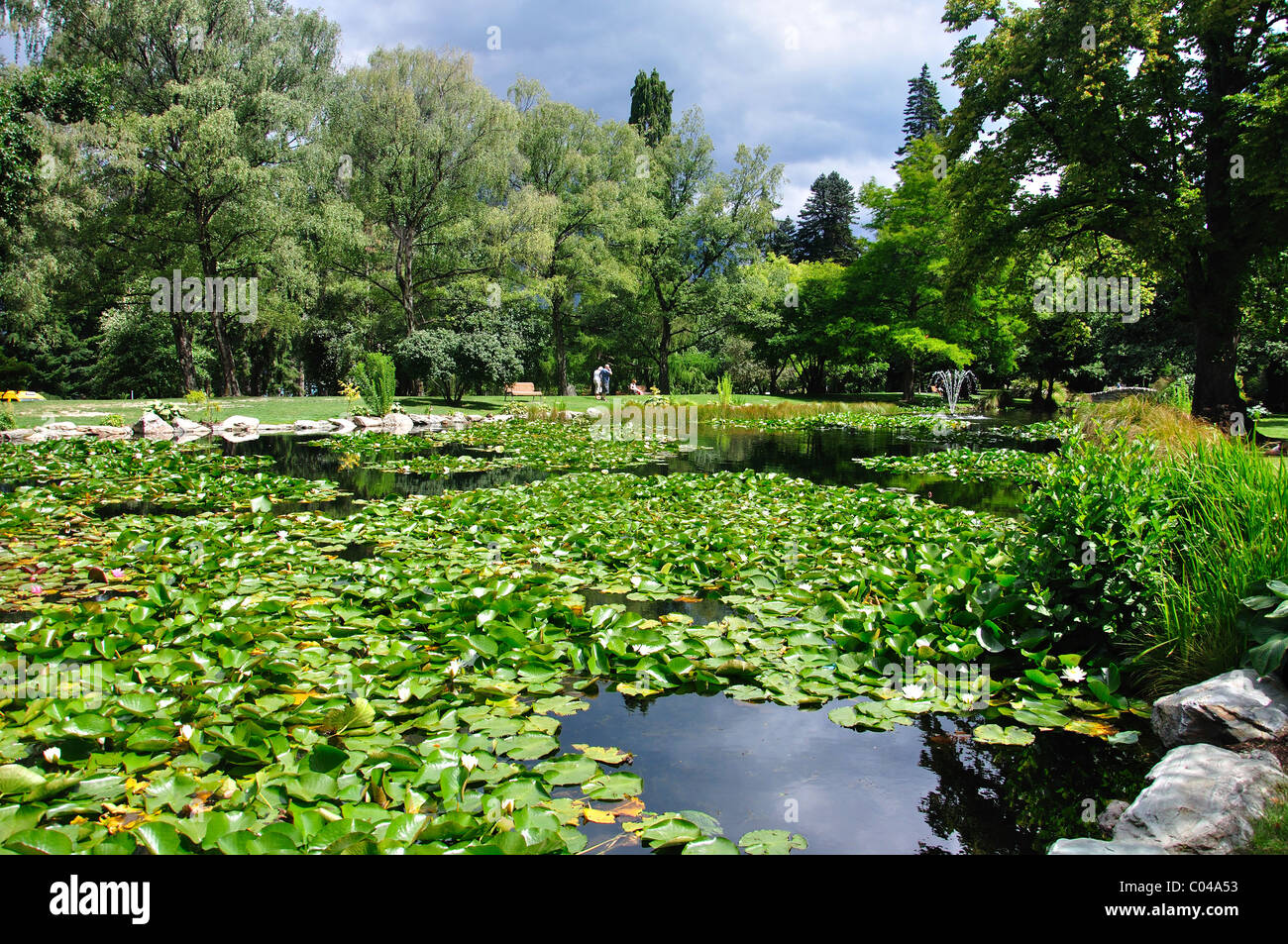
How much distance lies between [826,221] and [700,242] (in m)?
24.6

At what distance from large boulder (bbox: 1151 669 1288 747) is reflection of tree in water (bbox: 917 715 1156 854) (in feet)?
0.67

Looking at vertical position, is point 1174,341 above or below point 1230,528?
above

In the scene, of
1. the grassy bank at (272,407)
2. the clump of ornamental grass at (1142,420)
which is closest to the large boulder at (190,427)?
the grassy bank at (272,407)

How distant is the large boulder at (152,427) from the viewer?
15.0 metres

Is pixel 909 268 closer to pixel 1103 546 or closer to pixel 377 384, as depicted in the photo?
pixel 377 384

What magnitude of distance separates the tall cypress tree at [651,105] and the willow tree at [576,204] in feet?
32.4

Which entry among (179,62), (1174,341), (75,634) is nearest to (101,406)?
(179,62)

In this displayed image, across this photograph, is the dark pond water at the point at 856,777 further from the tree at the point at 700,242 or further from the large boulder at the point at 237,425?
the tree at the point at 700,242

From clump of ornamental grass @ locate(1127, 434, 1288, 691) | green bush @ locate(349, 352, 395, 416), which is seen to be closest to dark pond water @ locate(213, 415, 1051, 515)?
clump of ornamental grass @ locate(1127, 434, 1288, 691)

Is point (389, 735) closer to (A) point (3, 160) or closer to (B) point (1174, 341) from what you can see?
(A) point (3, 160)

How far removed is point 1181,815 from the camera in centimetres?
221

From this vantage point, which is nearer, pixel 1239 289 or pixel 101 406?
pixel 1239 289

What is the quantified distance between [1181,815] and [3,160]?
24501 millimetres

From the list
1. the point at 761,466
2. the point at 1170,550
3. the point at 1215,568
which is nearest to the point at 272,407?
the point at 761,466
